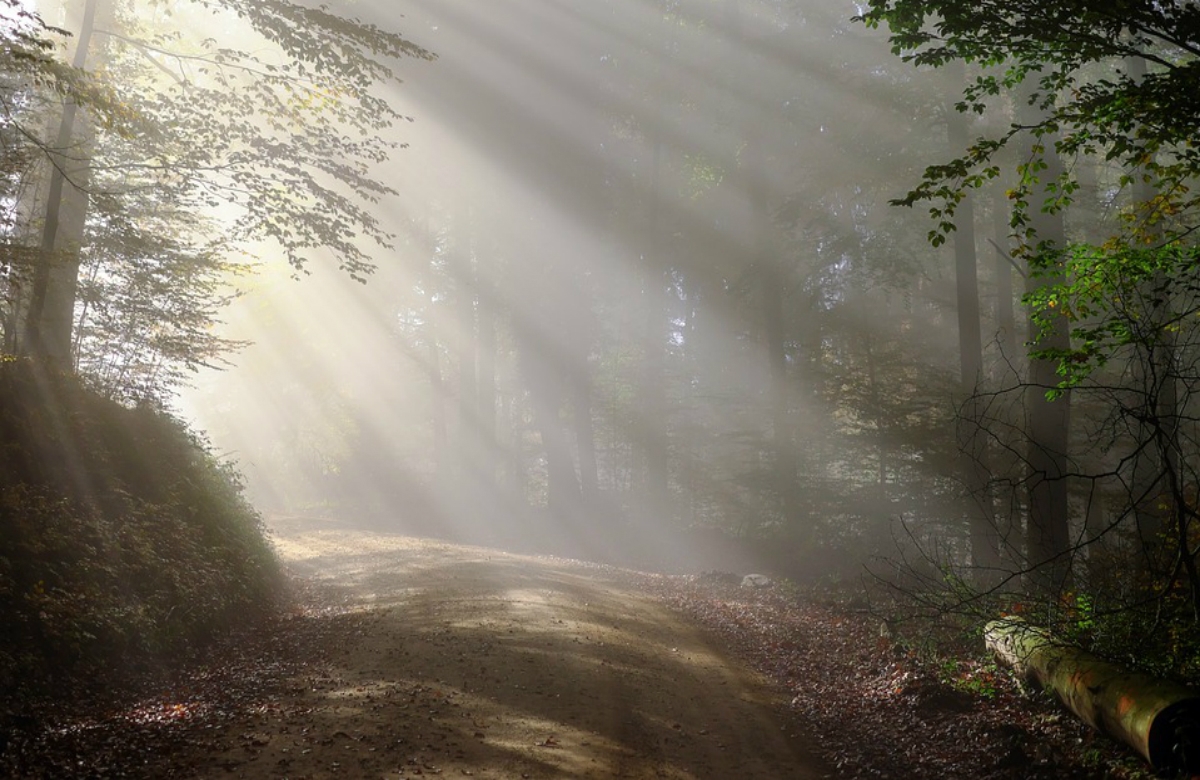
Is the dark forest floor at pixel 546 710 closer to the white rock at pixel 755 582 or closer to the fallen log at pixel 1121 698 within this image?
the fallen log at pixel 1121 698

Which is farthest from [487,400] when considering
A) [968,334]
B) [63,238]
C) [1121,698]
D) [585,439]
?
[1121,698]

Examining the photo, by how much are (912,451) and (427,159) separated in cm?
2049

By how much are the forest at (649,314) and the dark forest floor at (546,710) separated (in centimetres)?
35

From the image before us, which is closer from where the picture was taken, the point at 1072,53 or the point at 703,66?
the point at 1072,53

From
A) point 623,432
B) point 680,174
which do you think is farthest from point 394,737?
point 623,432

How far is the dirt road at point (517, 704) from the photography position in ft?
21.5

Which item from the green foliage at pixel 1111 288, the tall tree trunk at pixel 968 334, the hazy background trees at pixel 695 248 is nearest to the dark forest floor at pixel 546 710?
the hazy background trees at pixel 695 248

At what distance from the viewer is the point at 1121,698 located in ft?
19.6

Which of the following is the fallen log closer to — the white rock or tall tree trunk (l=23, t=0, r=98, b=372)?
the white rock

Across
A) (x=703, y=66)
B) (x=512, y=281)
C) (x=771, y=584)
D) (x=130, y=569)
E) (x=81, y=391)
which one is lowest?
(x=771, y=584)

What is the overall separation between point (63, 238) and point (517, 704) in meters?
12.0

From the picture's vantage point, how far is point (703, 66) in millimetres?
24891

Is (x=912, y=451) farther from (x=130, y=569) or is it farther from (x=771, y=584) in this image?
(x=130, y=569)

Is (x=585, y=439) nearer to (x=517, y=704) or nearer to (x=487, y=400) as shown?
(x=487, y=400)
